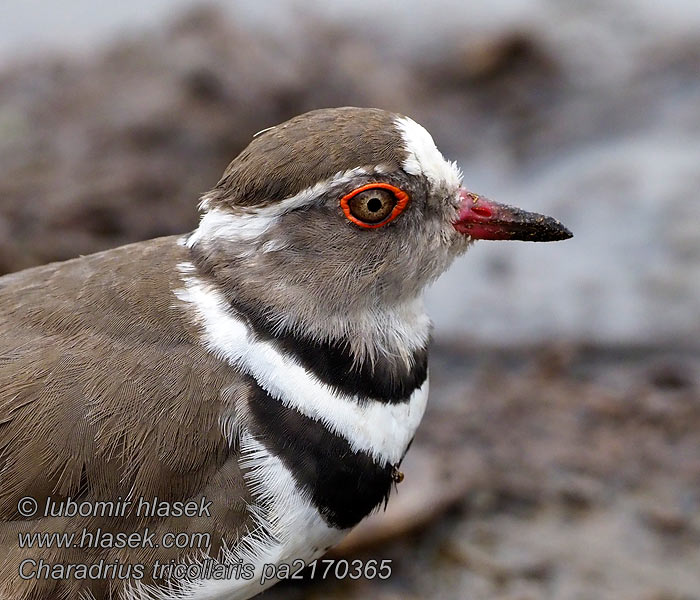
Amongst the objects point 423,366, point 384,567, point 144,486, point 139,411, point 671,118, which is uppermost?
point 671,118

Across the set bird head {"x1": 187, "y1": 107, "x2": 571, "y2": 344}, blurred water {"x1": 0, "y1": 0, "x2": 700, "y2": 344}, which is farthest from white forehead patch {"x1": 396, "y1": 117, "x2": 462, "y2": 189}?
blurred water {"x1": 0, "y1": 0, "x2": 700, "y2": 344}

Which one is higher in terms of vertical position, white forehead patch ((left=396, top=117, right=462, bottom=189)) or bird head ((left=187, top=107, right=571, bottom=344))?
white forehead patch ((left=396, top=117, right=462, bottom=189))

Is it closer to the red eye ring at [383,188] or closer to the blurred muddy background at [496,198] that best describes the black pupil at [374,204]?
the red eye ring at [383,188]

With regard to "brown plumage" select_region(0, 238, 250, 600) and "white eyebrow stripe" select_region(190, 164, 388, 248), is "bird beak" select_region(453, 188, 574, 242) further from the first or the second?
"brown plumage" select_region(0, 238, 250, 600)

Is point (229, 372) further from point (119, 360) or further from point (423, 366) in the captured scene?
point (423, 366)

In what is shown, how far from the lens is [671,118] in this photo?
8305mm

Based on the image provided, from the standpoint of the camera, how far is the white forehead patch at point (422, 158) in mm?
3568

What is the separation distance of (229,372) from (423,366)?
0.79 metres

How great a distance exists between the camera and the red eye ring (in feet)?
11.6

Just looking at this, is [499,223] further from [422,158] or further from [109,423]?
[109,423]

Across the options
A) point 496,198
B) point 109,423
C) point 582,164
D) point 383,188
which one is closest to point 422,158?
point 383,188

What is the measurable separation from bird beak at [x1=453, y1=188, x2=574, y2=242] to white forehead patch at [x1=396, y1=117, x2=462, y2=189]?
104 mm

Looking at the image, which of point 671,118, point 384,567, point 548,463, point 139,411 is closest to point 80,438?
point 139,411

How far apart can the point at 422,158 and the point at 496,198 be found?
4213 mm
